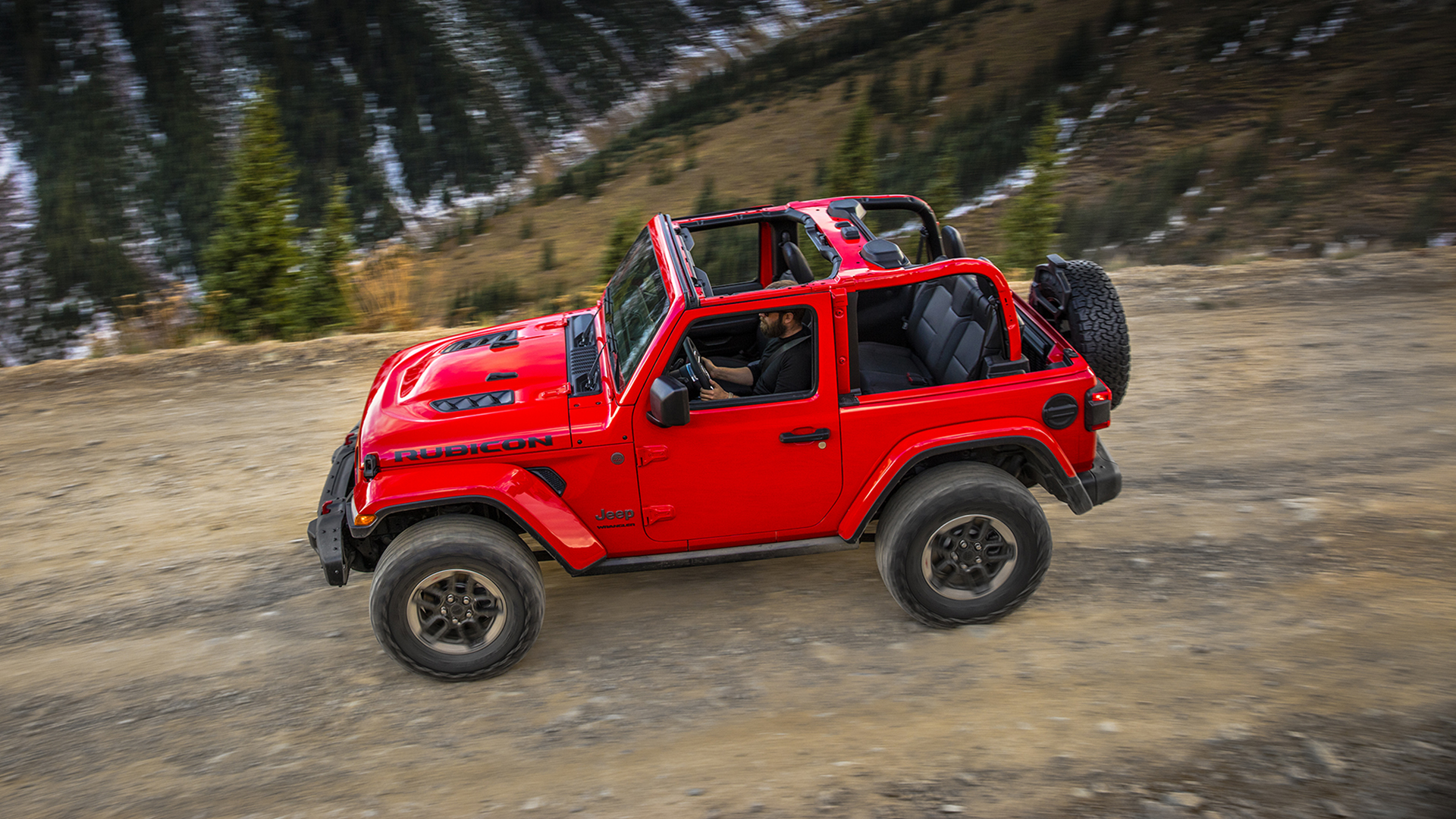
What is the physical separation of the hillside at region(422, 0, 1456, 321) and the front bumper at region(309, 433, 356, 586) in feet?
29.7

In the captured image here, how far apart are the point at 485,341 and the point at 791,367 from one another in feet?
6.27

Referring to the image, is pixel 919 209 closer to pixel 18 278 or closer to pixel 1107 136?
pixel 1107 136

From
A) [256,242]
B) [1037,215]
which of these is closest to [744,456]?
[256,242]

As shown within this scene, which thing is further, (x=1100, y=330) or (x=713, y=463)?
(x=1100, y=330)

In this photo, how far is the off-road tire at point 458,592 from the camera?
4156mm

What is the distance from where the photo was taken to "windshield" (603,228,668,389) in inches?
171

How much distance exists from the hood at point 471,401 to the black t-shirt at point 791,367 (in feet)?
3.20

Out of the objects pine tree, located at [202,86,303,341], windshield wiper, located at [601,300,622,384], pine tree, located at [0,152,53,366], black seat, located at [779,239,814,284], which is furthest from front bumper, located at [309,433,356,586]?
pine tree, located at [0,152,53,366]

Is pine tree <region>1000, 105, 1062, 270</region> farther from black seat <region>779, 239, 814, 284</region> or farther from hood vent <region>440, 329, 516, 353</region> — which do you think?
hood vent <region>440, 329, 516, 353</region>

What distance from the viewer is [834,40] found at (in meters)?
57.3

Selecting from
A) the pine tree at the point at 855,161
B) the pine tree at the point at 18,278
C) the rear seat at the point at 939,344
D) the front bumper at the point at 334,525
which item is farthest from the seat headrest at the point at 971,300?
the pine tree at the point at 18,278

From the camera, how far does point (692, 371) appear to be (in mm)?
4355

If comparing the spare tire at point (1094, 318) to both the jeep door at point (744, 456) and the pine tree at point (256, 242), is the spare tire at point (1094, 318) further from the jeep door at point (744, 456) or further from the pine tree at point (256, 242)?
the pine tree at point (256, 242)

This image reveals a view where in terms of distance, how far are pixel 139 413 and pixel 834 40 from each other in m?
55.4
